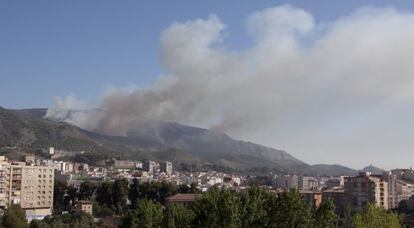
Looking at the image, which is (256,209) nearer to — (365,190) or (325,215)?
(325,215)

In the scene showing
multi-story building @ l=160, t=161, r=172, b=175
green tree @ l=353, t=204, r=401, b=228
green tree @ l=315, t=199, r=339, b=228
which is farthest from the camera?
multi-story building @ l=160, t=161, r=172, b=175

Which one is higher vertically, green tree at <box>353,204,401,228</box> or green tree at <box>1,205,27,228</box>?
green tree at <box>353,204,401,228</box>

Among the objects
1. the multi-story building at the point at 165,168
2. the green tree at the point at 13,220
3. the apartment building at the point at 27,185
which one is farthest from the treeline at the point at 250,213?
the multi-story building at the point at 165,168

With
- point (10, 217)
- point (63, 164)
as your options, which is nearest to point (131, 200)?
point (10, 217)

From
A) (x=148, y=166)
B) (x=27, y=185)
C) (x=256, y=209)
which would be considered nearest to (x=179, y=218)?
(x=256, y=209)

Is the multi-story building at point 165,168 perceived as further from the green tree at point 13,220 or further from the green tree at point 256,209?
the green tree at point 256,209

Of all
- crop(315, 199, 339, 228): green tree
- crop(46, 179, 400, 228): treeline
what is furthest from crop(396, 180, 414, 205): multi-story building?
crop(315, 199, 339, 228): green tree

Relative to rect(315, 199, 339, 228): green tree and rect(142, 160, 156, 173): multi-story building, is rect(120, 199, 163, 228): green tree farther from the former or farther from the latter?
rect(142, 160, 156, 173): multi-story building
